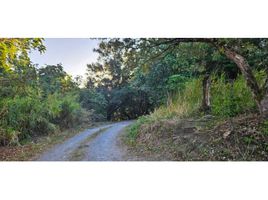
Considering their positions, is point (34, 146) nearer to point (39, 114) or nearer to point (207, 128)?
point (39, 114)

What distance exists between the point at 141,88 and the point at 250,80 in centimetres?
127

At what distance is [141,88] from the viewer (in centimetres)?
387

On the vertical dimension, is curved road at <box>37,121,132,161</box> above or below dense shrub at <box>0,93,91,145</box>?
below

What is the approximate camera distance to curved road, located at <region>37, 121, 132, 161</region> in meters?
3.50

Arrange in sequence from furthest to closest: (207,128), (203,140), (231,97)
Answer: (231,97) < (207,128) < (203,140)

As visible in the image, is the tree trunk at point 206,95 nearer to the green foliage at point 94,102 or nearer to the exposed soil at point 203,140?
the exposed soil at point 203,140

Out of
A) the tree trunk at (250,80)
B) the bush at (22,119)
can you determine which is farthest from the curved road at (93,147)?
the tree trunk at (250,80)

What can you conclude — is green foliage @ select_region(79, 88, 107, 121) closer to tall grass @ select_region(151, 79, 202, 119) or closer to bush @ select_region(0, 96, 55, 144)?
bush @ select_region(0, 96, 55, 144)

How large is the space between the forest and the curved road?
14 cm

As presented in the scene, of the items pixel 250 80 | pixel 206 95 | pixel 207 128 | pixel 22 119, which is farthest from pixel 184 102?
pixel 22 119

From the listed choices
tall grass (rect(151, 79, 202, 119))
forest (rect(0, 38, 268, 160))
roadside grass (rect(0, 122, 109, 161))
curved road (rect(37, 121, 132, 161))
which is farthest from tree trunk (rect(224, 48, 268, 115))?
roadside grass (rect(0, 122, 109, 161))
